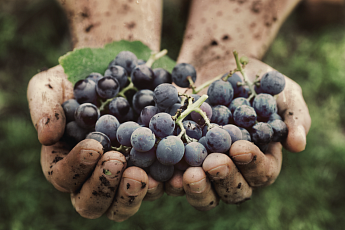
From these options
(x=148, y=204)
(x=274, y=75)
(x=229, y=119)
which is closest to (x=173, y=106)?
(x=229, y=119)

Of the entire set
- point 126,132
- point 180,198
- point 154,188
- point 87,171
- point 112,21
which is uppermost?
point 112,21

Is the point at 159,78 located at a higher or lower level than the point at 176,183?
higher

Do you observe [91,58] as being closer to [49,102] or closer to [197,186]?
[49,102]

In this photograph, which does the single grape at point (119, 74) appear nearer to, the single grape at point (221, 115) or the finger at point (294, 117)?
the single grape at point (221, 115)

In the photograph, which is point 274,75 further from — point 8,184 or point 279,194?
point 8,184

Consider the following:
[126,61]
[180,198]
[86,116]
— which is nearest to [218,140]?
[86,116]

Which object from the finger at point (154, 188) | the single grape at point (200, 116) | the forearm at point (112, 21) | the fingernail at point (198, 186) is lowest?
the finger at point (154, 188)

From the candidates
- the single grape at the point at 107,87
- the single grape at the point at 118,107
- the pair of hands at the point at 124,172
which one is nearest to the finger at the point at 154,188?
the pair of hands at the point at 124,172
